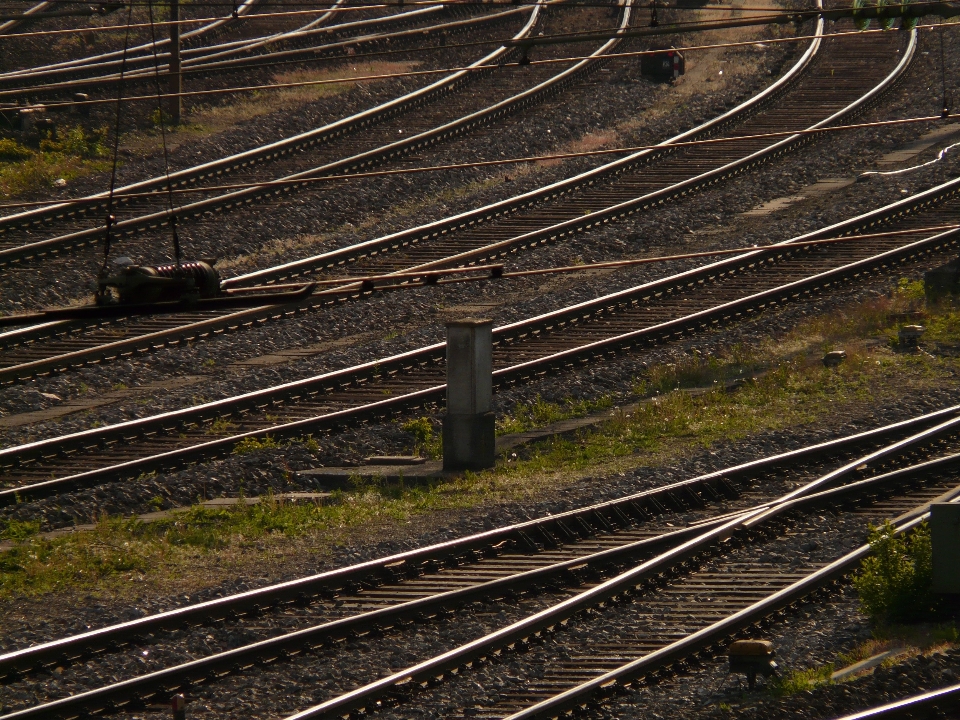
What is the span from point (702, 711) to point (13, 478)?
24.9 feet

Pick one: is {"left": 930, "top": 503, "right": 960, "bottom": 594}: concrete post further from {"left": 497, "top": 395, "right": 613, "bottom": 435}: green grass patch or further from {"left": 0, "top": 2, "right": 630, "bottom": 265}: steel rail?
{"left": 0, "top": 2, "right": 630, "bottom": 265}: steel rail

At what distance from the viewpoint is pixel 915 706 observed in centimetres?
883

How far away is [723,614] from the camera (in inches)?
455

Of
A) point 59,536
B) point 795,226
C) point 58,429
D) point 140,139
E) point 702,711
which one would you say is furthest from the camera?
point 140,139

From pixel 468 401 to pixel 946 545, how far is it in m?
5.74

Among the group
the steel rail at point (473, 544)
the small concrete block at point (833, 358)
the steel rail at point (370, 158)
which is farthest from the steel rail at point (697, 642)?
the steel rail at point (370, 158)

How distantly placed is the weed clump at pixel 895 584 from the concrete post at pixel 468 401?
16.1 feet

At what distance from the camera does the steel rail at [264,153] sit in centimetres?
2100

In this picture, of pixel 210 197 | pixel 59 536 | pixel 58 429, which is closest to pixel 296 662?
pixel 59 536

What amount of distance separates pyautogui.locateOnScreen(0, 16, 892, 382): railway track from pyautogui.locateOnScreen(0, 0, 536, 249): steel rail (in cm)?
187

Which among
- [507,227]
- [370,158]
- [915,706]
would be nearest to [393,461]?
[507,227]

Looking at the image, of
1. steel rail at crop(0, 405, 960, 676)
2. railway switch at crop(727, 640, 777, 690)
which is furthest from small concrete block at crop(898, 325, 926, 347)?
railway switch at crop(727, 640, 777, 690)

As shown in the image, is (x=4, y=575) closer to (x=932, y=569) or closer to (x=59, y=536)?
(x=59, y=536)

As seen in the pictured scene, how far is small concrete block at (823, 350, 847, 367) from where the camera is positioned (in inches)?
730
